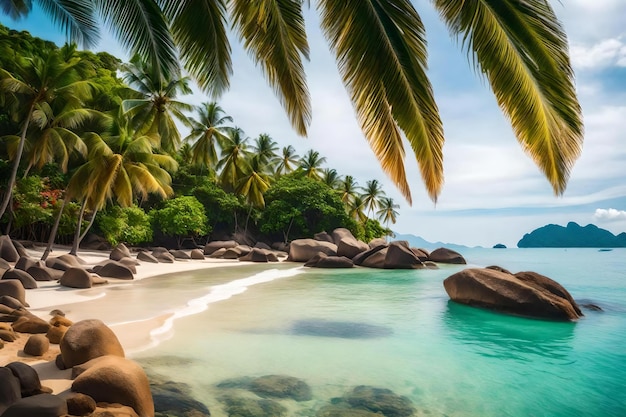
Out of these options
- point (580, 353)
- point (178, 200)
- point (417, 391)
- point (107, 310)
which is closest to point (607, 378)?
point (580, 353)

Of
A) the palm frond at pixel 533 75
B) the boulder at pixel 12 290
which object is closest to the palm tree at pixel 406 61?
the palm frond at pixel 533 75

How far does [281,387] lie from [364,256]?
2226 cm

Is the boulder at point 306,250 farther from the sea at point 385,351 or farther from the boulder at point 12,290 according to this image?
the boulder at point 12,290

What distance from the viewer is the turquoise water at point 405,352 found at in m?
4.96

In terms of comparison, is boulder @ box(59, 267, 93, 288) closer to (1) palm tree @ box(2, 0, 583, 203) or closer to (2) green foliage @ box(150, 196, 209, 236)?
(1) palm tree @ box(2, 0, 583, 203)

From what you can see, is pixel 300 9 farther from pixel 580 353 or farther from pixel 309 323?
pixel 580 353

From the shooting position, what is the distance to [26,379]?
11.4 ft

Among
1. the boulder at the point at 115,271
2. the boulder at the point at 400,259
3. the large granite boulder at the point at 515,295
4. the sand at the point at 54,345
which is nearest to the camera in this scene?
the sand at the point at 54,345

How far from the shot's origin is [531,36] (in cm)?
326

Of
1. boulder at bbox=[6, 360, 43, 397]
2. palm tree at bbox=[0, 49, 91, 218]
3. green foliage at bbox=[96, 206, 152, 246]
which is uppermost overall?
palm tree at bbox=[0, 49, 91, 218]

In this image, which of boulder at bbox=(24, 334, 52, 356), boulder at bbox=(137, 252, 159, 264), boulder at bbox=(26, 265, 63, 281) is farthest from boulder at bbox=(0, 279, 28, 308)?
boulder at bbox=(137, 252, 159, 264)

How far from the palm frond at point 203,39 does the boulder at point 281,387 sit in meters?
3.61

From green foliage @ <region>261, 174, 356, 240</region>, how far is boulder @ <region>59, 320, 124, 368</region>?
32562mm

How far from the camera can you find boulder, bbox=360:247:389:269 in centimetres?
2519
